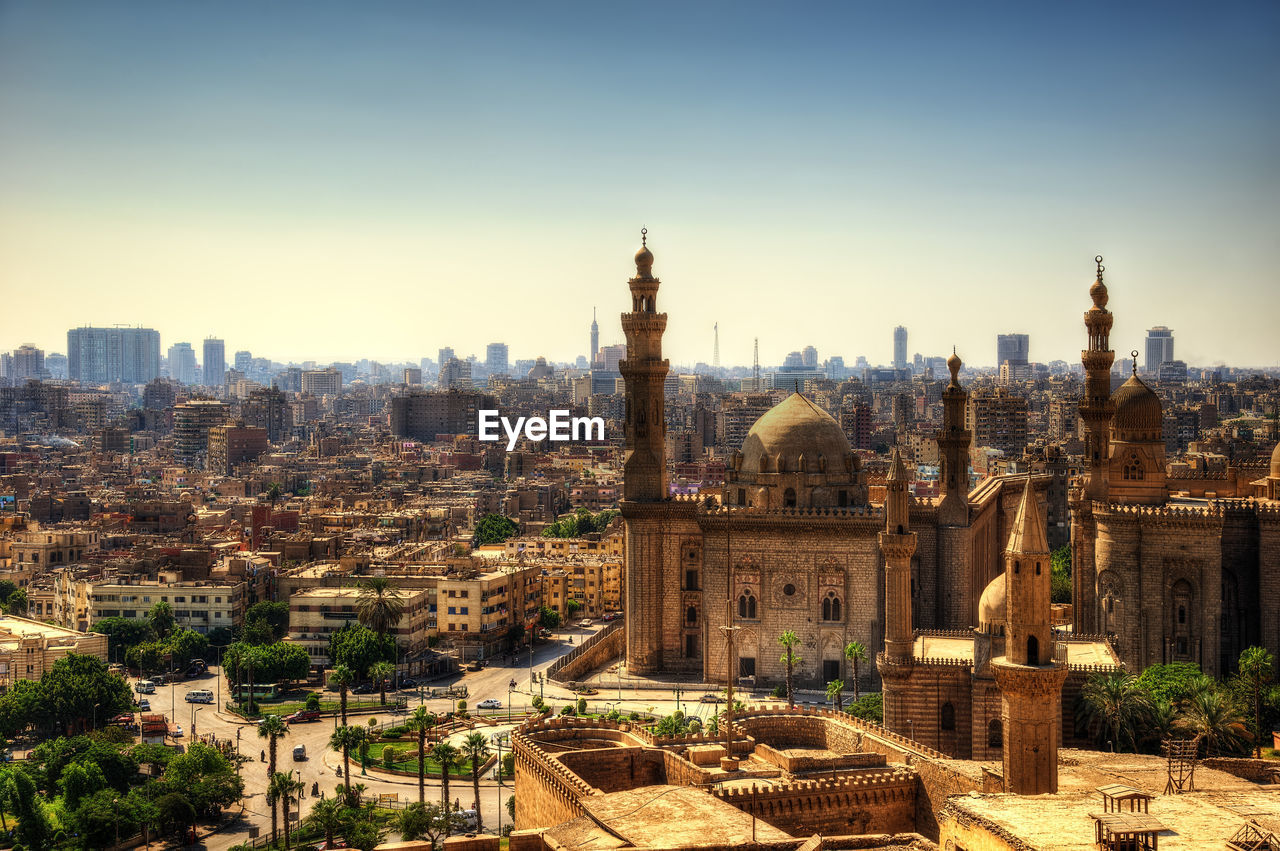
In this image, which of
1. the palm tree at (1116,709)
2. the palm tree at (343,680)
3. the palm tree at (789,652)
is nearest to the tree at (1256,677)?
the palm tree at (1116,709)

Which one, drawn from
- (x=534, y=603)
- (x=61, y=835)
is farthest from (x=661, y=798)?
(x=534, y=603)

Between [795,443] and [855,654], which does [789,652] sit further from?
[795,443]

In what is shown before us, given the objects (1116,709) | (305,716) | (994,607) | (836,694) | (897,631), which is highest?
(994,607)

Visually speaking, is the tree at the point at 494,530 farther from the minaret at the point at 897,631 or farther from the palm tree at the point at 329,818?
the minaret at the point at 897,631

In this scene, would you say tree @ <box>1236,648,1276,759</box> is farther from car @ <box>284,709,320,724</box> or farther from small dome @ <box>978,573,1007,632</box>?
car @ <box>284,709,320,724</box>

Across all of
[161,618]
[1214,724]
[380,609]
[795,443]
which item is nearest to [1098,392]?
[795,443]

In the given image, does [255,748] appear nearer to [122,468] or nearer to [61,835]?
[61,835]
